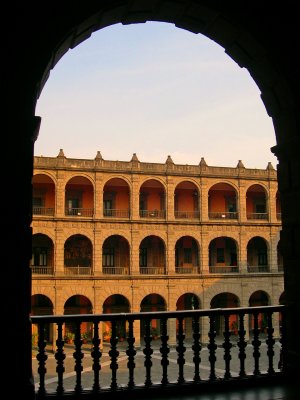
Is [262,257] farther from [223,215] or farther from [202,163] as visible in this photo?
[202,163]

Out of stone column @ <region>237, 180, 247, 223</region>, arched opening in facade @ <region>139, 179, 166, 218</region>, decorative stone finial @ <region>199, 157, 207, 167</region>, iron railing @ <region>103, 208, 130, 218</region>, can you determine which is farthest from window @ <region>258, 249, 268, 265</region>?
iron railing @ <region>103, 208, 130, 218</region>

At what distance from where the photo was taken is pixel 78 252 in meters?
33.7

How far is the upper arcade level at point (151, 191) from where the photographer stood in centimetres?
3288

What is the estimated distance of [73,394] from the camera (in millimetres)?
4031

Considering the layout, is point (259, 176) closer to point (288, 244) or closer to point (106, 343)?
point (106, 343)

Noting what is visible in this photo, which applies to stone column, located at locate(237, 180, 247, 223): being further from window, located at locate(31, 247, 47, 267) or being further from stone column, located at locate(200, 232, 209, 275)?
Result: window, located at locate(31, 247, 47, 267)

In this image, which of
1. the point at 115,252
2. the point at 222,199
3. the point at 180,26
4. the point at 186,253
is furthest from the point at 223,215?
the point at 180,26

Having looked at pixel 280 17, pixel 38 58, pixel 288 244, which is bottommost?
pixel 288 244

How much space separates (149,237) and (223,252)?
584 centimetres

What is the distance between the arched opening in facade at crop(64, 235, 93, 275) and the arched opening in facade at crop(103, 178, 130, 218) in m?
2.54

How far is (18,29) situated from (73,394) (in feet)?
9.87

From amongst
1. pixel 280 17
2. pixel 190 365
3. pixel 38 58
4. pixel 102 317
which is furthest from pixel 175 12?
pixel 190 365

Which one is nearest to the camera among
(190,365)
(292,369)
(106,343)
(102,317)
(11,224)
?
(11,224)

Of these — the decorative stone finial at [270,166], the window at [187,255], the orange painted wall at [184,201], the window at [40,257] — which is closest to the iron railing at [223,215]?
the orange painted wall at [184,201]
